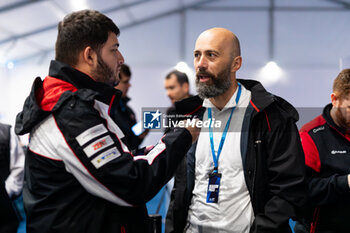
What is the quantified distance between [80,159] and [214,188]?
0.66m

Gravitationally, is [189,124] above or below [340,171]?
above

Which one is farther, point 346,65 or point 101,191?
point 346,65

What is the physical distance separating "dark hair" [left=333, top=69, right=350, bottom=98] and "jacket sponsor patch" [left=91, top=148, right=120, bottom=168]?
47.6 inches

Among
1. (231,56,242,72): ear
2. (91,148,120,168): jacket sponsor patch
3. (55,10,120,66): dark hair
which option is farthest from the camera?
(231,56,242,72): ear

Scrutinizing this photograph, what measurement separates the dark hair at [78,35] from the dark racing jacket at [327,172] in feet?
3.78

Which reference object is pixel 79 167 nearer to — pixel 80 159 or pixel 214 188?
pixel 80 159

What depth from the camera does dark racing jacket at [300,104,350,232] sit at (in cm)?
144

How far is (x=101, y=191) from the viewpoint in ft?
3.33

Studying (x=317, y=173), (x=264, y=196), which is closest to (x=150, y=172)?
(x=264, y=196)

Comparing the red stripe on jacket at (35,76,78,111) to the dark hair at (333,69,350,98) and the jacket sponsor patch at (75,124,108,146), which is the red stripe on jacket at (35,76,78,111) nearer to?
the jacket sponsor patch at (75,124,108,146)

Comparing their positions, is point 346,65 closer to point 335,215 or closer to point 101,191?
point 335,215

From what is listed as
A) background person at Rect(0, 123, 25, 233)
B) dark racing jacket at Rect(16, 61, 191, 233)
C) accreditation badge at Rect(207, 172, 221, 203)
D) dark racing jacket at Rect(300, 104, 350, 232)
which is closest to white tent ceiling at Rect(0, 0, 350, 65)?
background person at Rect(0, 123, 25, 233)

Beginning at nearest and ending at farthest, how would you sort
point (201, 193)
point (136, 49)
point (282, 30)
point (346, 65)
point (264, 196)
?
point (264, 196) → point (201, 193) → point (346, 65) → point (282, 30) → point (136, 49)

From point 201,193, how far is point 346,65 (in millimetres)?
1118
